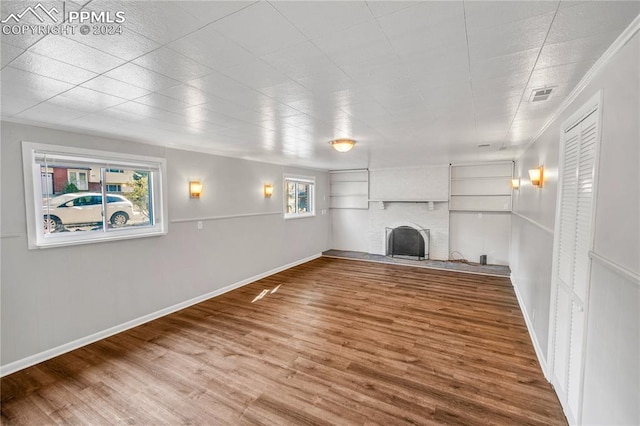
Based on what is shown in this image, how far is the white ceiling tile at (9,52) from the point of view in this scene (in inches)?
53.2

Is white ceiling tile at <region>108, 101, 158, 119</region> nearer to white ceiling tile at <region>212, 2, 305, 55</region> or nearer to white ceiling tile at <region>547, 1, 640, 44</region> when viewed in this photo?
white ceiling tile at <region>212, 2, 305, 55</region>

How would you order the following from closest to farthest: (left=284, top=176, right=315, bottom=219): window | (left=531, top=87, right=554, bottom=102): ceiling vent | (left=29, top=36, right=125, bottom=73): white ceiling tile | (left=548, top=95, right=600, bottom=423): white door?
1. (left=29, top=36, right=125, bottom=73): white ceiling tile
2. (left=548, top=95, right=600, bottom=423): white door
3. (left=531, top=87, right=554, bottom=102): ceiling vent
4. (left=284, top=176, right=315, bottom=219): window

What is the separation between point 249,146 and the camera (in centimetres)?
409

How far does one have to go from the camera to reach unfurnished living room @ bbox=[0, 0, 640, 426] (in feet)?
4.14

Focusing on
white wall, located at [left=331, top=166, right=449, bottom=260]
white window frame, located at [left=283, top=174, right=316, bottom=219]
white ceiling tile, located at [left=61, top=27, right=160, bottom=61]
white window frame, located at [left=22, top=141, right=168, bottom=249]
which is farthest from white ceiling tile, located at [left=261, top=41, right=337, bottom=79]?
white wall, located at [left=331, top=166, right=449, bottom=260]

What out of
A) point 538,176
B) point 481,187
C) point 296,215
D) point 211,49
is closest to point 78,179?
point 211,49

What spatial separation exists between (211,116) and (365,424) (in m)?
2.85

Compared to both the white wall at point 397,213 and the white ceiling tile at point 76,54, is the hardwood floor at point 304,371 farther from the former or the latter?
the white wall at point 397,213

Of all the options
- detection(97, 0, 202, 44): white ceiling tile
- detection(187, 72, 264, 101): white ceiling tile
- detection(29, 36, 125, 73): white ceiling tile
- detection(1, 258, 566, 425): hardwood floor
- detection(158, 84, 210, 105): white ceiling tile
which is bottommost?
detection(1, 258, 566, 425): hardwood floor

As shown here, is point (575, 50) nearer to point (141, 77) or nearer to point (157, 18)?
point (157, 18)

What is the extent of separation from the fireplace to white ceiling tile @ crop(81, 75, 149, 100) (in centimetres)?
650

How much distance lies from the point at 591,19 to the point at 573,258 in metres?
1.56

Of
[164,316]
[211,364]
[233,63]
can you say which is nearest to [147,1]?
[233,63]

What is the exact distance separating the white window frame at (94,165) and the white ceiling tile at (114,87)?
1.60 m
